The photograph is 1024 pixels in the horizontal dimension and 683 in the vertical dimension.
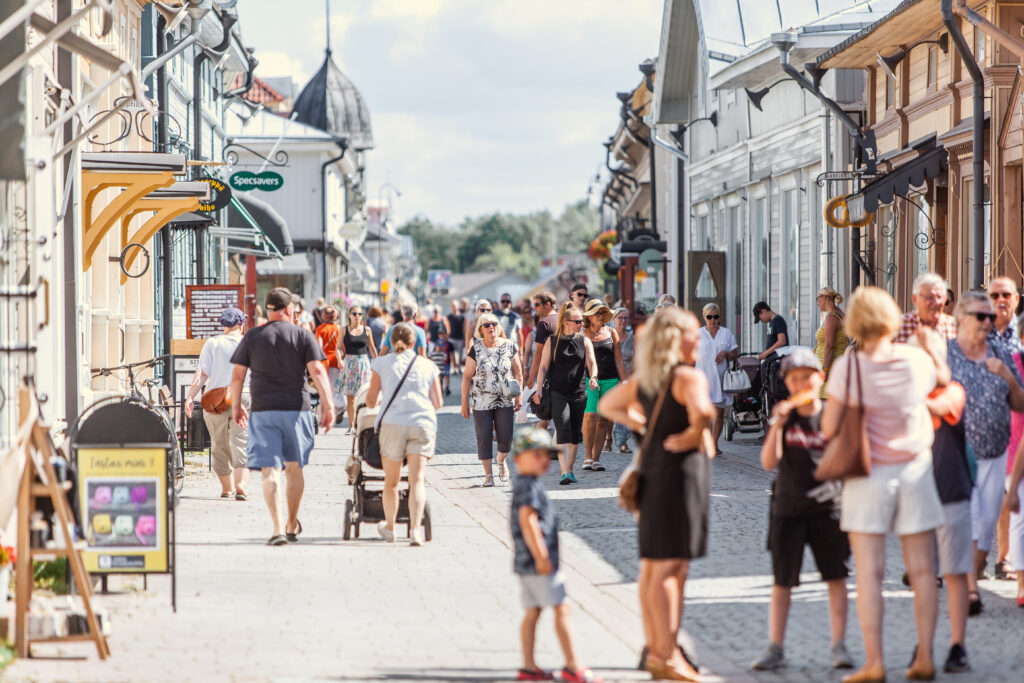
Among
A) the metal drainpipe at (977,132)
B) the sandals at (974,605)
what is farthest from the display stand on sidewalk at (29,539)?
the metal drainpipe at (977,132)

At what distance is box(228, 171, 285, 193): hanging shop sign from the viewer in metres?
26.7

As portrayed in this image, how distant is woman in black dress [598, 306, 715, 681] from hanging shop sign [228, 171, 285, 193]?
20174 mm

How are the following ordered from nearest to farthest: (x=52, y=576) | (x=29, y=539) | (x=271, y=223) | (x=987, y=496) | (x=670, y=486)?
(x=670, y=486) < (x=29, y=539) < (x=987, y=496) < (x=52, y=576) < (x=271, y=223)

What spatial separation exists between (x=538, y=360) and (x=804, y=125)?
9895 mm

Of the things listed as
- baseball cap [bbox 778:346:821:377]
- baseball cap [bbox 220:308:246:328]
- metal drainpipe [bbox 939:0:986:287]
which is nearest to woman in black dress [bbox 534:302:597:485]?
baseball cap [bbox 220:308:246:328]

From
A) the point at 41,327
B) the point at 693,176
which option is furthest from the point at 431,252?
the point at 41,327

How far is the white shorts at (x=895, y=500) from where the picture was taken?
6969mm

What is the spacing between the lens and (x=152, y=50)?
22.6 metres

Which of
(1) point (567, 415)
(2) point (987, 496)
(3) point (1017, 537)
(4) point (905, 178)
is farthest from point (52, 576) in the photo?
(4) point (905, 178)

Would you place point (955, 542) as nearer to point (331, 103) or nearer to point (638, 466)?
point (638, 466)

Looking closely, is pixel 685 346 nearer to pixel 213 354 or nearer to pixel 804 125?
pixel 213 354

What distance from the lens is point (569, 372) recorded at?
15742 mm

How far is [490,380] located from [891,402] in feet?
27.8

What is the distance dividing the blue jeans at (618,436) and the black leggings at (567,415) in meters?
3.09
